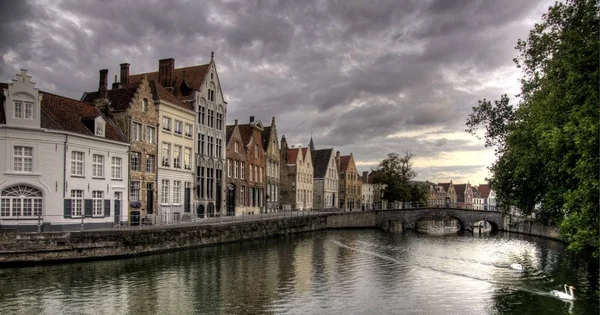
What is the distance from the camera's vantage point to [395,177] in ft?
253

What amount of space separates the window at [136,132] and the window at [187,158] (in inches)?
263

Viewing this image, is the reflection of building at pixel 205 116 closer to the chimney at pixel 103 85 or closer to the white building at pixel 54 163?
the chimney at pixel 103 85

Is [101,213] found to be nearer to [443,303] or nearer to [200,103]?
[200,103]

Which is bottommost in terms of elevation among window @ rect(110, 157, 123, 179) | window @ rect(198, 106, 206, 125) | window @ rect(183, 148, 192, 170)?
window @ rect(110, 157, 123, 179)

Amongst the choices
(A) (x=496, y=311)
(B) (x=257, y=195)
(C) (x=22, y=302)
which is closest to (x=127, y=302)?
(C) (x=22, y=302)

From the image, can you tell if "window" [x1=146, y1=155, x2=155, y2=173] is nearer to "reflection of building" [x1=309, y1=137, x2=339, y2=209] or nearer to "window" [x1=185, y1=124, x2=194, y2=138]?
"window" [x1=185, y1=124, x2=194, y2=138]

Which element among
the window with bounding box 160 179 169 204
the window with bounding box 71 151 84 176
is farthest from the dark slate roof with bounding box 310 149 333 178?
the window with bounding box 71 151 84 176

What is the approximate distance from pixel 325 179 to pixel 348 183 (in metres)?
10.7

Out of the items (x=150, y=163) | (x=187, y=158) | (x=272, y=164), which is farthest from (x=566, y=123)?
(x=272, y=164)

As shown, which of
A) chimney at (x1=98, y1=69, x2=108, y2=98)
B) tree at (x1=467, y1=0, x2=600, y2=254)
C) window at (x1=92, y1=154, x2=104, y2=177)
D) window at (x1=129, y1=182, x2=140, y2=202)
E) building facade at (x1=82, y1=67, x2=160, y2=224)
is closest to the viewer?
tree at (x1=467, y1=0, x2=600, y2=254)

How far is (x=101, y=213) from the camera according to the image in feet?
110

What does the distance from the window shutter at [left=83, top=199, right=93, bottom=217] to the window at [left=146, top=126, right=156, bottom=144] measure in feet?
26.3

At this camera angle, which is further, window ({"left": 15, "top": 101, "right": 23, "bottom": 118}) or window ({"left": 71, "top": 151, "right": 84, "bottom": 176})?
window ({"left": 71, "top": 151, "right": 84, "bottom": 176})

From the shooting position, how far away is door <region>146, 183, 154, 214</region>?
38906 mm
